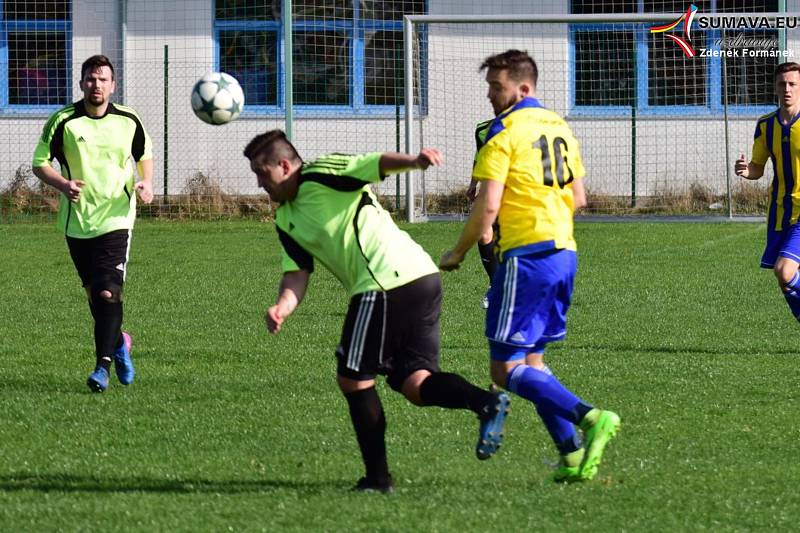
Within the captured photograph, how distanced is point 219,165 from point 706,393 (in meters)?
14.6

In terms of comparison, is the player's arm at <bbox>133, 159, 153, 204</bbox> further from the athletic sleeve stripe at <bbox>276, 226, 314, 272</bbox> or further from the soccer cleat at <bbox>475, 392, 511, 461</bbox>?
the soccer cleat at <bbox>475, 392, 511, 461</bbox>

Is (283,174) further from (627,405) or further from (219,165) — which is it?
(219,165)

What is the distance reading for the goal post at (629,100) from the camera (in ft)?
68.1

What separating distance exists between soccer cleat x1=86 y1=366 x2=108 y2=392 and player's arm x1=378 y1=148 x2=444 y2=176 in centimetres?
328

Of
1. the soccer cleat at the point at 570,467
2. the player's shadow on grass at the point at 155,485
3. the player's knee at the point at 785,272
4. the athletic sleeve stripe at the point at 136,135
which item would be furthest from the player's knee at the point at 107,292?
the player's knee at the point at 785,272

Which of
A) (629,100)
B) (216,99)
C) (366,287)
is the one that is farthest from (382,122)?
(366,287)

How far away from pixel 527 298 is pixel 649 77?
16.6 meters

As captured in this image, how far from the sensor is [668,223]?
19531mm

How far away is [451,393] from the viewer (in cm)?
525

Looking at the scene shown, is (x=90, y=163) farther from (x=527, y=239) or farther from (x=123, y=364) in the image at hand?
(x=527, y=239)

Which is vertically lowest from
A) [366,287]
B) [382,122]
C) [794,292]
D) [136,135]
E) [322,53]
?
[794,292]

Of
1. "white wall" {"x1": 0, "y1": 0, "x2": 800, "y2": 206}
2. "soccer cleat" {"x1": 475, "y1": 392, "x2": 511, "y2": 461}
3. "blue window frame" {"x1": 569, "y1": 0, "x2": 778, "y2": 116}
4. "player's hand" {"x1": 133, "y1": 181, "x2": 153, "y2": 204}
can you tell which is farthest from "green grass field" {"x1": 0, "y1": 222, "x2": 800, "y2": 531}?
"blue window frame" {"x1": 569, "y1": 0, "x2": 778, "y2": 116}

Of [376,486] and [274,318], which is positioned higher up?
[274,318]

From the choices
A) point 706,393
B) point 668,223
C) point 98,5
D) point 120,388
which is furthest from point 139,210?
point 706,393
